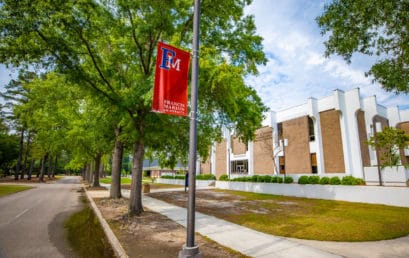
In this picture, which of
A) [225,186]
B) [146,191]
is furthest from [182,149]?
[225,186]

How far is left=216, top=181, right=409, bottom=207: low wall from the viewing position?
44.3ft

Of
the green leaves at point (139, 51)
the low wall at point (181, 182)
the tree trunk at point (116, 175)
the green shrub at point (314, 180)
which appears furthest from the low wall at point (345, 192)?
the tree trunk at point (116, 175)

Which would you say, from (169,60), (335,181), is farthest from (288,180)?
(169,60)

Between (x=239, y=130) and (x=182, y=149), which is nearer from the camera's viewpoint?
(x=239, y=130)

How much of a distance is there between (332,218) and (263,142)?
74.8 ft

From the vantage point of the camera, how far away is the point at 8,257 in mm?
5758

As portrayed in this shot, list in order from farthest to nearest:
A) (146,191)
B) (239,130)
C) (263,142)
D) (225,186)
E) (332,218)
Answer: (263,142), (225,186), (146,191), (239,130), (332,218)

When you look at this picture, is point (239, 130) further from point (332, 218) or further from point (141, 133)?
point (332, 218)

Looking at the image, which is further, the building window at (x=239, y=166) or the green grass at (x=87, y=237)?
the building window at (x=239, y=166)

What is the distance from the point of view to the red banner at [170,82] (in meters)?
4.89

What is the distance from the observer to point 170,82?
504 cm

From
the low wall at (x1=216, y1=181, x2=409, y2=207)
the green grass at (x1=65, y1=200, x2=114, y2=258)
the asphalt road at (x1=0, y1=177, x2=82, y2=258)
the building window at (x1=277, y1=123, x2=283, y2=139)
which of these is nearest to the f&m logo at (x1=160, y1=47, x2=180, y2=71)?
the green grass at (x1=65, y1=200, x2=114, y2=258)

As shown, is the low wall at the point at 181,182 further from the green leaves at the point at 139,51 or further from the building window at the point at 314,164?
the green leaves at the point at 139,51

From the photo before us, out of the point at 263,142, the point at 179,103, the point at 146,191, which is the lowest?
the point at 146,191
